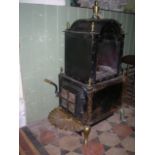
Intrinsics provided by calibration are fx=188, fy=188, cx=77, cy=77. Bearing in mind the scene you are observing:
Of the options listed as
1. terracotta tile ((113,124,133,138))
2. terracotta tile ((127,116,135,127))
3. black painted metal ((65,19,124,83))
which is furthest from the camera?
terracotta tile ((127,116,135,127))

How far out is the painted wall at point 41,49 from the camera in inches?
67.3

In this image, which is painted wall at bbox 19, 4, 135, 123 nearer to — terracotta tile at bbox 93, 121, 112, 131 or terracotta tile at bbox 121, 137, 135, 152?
terracotta tile at bbox 93, 121, 112, 131

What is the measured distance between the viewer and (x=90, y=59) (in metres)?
1.58

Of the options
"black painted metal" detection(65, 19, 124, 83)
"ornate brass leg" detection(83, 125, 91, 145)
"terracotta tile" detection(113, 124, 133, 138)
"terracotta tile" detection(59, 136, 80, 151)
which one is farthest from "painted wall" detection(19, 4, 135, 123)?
"terracotta tile" detection(113, 124, 133, 138)

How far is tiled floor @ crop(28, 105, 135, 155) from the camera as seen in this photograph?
5.33 feet

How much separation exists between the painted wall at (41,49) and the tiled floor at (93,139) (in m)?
0.25

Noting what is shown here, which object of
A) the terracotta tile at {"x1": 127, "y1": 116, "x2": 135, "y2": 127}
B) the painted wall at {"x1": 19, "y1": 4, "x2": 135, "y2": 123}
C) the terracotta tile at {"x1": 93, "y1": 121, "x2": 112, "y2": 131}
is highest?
the painted wall at {"x1": 19, "y1": 4, "x2": 135, "y2": 123}

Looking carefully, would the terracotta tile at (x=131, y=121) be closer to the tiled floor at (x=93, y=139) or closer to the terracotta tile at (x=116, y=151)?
the tiled floor at (x=93, y=139)

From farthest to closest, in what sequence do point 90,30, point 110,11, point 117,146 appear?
point 110,11 < point 117,146 < point 90,30

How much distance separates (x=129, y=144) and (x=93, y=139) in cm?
33
